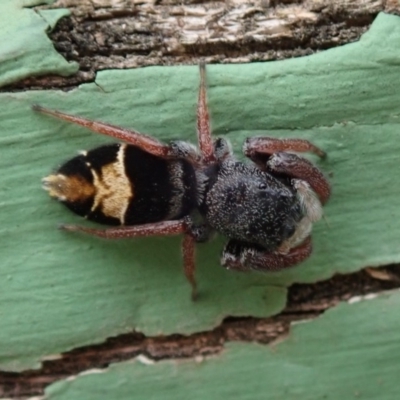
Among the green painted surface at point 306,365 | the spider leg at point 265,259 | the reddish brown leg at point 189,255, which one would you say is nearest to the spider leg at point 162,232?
the reddish brown leg at point 189,255

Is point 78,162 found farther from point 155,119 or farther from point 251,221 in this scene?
point 251,221

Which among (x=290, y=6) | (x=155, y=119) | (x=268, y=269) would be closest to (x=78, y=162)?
(x=155, y=119)

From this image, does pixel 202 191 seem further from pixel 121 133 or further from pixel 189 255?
pixel 121 133

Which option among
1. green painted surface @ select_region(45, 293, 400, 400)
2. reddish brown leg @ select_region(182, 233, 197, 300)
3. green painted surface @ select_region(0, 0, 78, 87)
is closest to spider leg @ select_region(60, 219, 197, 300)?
reddish brown leg @ select_region(182, 233, 197, 300)

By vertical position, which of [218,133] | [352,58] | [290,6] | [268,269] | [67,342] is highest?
[290,6]

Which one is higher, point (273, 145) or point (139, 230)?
point (273, 145)

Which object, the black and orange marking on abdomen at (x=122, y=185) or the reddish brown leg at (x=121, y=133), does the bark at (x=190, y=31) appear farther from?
the black and orange marking on abdomen at (x=122, y=185)

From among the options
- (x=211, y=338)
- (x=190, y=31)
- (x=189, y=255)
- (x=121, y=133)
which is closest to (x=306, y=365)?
(x=211, y=338)

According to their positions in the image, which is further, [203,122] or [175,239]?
[175,239]
